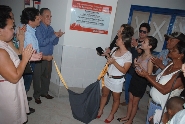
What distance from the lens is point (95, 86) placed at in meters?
2.62

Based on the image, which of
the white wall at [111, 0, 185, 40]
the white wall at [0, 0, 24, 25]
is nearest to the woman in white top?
the white wall at [111, 0, 185, 40]

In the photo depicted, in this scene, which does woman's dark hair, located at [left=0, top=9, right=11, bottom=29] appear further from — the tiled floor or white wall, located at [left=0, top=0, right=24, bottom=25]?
white wall, located at [left=0, top=0, right=24, bottom=25]

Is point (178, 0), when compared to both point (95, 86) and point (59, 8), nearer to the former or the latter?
point (59, 8)

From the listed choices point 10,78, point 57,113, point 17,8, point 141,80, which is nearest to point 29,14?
point 10,78

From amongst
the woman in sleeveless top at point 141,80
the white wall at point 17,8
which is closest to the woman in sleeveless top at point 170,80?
the woman in sleeveless top at point 141,80

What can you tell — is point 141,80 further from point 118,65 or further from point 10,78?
point 10,78

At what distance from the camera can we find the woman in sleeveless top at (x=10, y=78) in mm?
1418

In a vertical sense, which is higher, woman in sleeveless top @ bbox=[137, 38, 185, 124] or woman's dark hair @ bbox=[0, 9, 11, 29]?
woman's dark hair @ bbox=[0, 9, 11, 29]

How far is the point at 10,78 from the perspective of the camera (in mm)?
1453

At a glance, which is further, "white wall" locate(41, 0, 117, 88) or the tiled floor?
"white wall" locate(41, 0, 117, 88)

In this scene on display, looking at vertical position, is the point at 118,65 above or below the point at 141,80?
above

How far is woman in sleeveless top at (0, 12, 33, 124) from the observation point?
55.8 inches

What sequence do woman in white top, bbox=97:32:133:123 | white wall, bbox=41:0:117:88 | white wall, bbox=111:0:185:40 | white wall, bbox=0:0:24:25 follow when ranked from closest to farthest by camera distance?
woman in white top, bbox=97:32:133:123 < white wall, bbox=41:0:117:88 < white wall, bbox=111:0:185:40 < white wall, bbox=0:0:24:25

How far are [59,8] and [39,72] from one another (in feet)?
4.53
